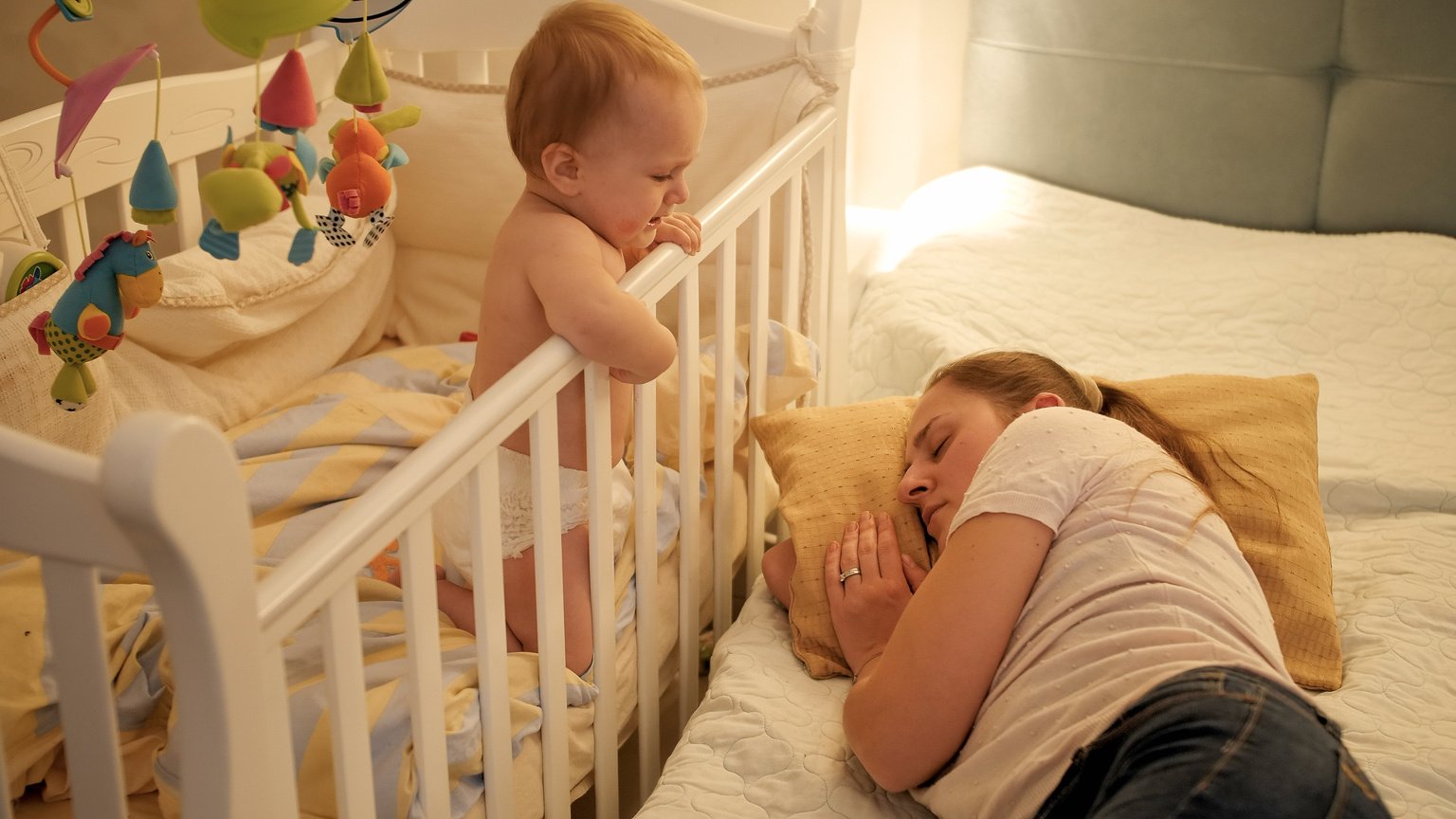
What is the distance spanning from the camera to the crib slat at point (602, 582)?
1.16 metres

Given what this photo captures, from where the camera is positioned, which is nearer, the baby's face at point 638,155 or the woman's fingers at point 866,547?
the baby's face at point 638,155

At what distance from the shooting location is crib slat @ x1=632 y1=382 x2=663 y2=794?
129 cm

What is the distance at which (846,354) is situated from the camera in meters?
2.08

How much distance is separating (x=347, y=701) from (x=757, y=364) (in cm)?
90

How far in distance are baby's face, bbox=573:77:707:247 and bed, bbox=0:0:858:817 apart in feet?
0.22

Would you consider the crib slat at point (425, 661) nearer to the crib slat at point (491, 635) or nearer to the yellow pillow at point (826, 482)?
the crib slat at point (491, 635)

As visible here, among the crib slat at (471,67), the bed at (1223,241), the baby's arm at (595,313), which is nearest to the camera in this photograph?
the baby's arm at (595,313)

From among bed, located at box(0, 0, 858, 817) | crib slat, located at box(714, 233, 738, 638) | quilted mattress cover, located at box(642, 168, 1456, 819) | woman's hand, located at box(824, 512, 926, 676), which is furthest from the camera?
crib slat, located at box(714, 233, 738, 638)

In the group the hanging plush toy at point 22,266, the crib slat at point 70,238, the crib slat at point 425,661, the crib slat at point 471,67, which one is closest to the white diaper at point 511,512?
the crib slat at point 425,661

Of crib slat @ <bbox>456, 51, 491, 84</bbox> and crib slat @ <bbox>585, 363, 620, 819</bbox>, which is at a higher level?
crib slat @ <bbox>456, 51, 491, 84</bbox>

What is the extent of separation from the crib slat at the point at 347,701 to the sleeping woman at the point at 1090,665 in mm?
476

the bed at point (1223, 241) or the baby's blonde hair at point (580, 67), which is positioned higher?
the baby's blonde hair at point (580, 67)

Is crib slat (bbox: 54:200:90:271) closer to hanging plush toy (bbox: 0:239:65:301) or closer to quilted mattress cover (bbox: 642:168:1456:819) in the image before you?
hanging plush toy (bbox: 0:239:65:301)

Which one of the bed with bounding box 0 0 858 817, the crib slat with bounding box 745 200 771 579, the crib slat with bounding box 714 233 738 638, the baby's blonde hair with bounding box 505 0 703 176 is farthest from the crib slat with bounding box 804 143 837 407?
the baby's blonde hair with bounding box 505 0 703 176
